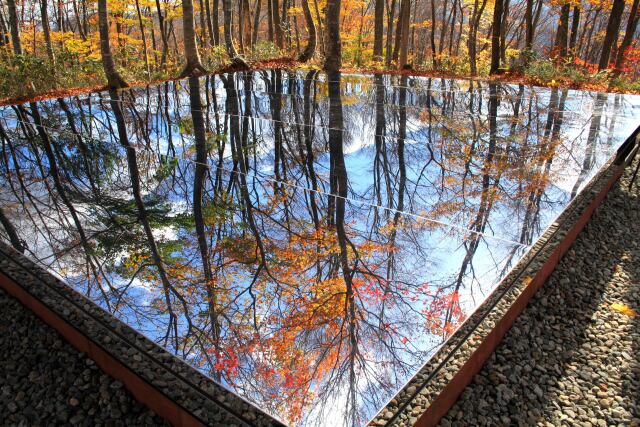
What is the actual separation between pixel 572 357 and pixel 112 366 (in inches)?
88.1

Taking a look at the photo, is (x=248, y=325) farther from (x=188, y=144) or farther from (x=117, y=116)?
(x=117, y=116)

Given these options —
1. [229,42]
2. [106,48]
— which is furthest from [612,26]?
[106,48]

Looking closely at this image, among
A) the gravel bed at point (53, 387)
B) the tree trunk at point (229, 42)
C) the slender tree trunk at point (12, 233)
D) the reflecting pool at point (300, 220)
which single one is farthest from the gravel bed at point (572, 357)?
the tree trunk at point (229, 42)

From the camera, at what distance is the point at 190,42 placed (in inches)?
311

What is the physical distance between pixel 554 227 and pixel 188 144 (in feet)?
10.1

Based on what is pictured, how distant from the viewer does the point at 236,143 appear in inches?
153

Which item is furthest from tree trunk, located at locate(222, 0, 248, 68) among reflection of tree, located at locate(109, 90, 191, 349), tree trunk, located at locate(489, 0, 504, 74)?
tree trunk, located at locate(489, 0, 504, 74)

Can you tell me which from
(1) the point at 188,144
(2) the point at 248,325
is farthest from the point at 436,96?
(2) the point at 248,325

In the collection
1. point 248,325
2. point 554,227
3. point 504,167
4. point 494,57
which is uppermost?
point 494,57

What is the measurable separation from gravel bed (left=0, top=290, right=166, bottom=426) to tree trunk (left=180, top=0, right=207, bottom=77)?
671cm

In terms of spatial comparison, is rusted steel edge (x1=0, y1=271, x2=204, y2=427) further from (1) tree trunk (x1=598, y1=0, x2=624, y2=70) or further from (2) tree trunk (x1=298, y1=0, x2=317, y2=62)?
(1) tree trunk (x1=598, y1=0, x2=624, y2=70)

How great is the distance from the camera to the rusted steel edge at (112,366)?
→ 1.61m

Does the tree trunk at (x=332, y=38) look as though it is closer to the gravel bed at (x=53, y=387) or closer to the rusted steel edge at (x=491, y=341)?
the rusted steel edge at (x=491, y=341)

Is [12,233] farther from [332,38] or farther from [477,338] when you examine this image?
[332,38]
